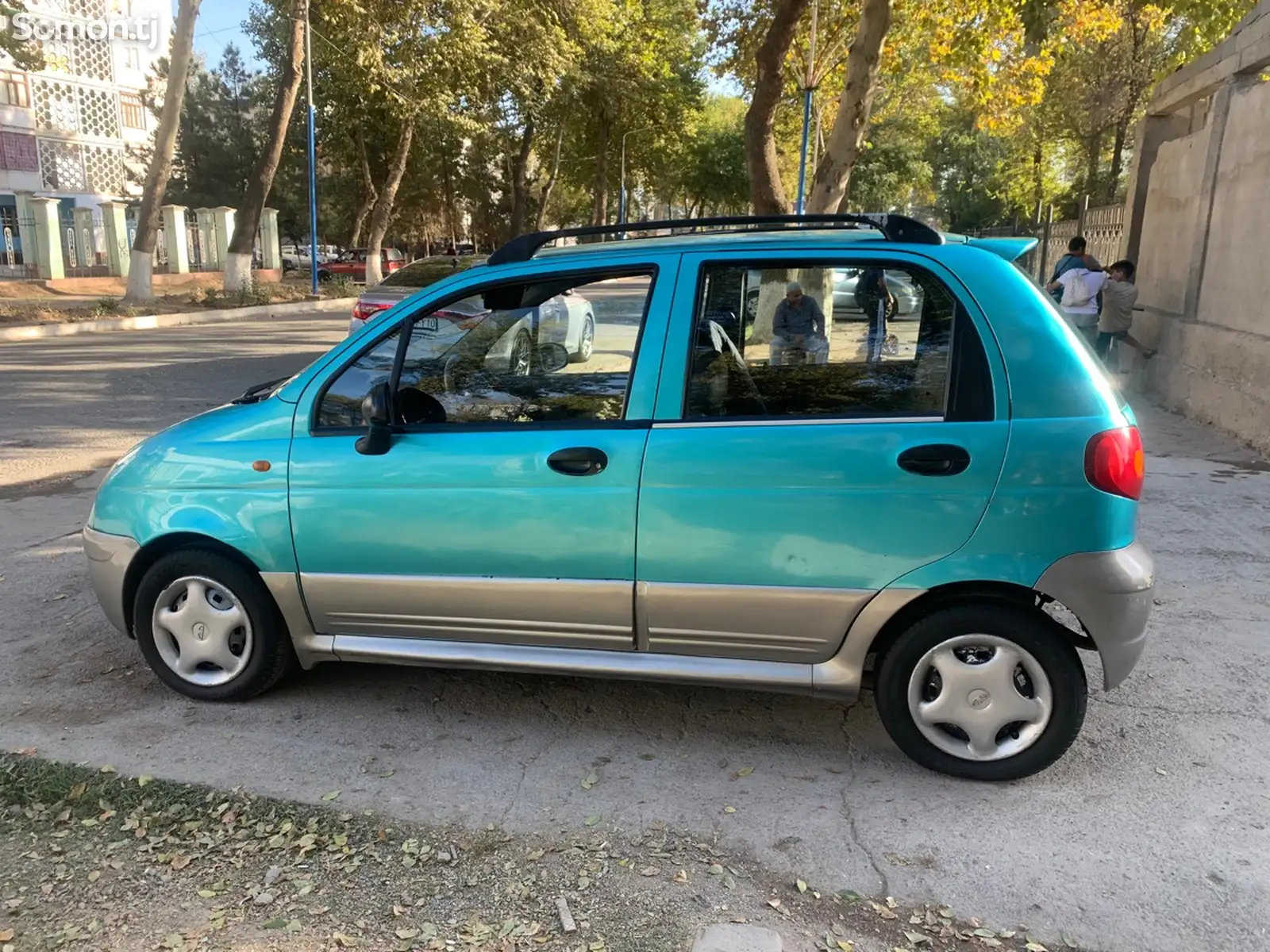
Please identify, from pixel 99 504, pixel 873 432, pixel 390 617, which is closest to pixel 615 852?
pixel 390 617

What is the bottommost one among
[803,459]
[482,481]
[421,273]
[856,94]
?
[482,481]

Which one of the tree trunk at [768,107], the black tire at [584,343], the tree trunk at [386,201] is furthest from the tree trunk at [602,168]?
the black tire at [584,343]

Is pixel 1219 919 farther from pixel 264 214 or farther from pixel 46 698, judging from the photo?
pixel 264 214

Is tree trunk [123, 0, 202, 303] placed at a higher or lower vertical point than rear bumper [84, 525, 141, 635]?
higher

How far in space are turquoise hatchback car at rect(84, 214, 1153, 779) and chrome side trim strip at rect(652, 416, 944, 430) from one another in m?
0.01

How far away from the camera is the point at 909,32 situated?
20.2m

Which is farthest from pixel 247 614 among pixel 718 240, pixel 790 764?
pixel 718 240

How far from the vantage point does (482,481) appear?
3.30 metres

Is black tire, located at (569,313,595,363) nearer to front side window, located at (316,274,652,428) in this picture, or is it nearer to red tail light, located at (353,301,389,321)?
front side window, located at (316,274,652,428)

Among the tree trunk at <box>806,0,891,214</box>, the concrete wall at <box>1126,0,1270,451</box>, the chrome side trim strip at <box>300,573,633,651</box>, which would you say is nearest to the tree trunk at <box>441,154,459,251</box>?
the tree trunk at <box>806,0,891,214</box>

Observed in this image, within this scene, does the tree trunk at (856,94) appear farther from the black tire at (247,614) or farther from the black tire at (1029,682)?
the black tire at (247,614)

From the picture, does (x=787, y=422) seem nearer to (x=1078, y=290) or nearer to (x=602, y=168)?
(x=1078, y=290)

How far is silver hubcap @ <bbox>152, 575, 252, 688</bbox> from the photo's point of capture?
12.1 ft

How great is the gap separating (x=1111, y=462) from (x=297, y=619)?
284 centimetres
